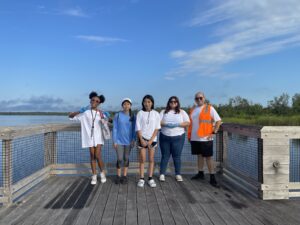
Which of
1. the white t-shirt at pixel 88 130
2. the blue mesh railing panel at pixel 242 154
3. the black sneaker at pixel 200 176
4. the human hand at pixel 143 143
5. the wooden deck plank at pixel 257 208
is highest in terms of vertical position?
the white t-shirt at pixel 88 130

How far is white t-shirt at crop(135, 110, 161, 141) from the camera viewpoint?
4973 millimetres

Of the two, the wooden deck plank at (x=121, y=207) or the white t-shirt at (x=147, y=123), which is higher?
the white t-shirt at (x=147, y=123)

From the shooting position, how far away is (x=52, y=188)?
496 cm

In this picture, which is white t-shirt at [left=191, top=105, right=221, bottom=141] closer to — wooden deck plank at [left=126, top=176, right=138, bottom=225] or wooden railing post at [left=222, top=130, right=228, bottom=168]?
wooden railing post at [left=222, top=130, right=228, bottom=168]

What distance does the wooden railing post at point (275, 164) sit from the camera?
172 inches

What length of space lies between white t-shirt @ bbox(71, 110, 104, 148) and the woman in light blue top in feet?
0.98

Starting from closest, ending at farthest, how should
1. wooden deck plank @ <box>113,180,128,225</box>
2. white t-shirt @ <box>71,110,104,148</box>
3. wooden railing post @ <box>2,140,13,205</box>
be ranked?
wooden deck plank @ <box>113,180,128,225</box>, wooden railing post @ <box>2,140,13,205</box>, white t-shirt @ <box>71,110,104,148</box>

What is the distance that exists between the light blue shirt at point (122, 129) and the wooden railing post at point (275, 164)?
7.29 feet

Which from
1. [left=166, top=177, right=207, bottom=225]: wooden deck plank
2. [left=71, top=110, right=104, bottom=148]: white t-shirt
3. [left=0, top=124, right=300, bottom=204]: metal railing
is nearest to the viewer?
[left=166, top=177, right=207, bottom=225]: wooden deck plank

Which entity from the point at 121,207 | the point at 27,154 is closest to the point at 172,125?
the point at 121,207

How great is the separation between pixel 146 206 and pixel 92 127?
1.80 m

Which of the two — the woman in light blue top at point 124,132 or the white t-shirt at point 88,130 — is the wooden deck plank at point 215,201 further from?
the white t-shirt at point 88,130

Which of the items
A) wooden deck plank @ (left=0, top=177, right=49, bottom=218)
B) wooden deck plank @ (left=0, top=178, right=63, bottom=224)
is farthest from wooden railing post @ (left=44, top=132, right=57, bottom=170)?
wooden deck plank @ (left=0, top=178, right=63, bottom=224)

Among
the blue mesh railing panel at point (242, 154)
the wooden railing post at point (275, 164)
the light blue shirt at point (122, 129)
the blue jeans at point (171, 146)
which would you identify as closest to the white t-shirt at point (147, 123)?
the light blue shirt at point (122, 129)
